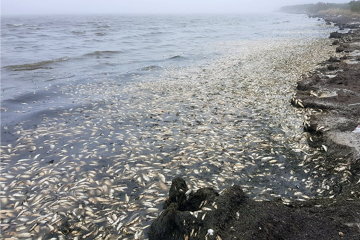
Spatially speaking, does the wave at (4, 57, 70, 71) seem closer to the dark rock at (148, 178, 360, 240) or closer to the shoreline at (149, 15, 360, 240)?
the shoreline at (149, 15, 360, 240)

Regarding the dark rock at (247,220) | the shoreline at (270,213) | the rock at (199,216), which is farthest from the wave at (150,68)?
the dark rock at (247,220)

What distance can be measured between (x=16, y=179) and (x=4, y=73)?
22738mm

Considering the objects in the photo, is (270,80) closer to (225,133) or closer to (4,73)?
(225,133)

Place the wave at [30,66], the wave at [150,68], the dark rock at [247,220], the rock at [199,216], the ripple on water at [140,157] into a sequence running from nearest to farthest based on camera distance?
the dark rock at [247,220], the rock at [199,216], the ripple on water at [140,157], the wave at [150,68], the wave at [30,66]

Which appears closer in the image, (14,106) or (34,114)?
(34,114)

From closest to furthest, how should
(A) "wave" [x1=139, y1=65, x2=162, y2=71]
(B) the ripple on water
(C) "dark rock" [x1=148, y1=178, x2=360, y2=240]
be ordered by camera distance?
(C) "dark rock" [x1=148, y1=178, x2=360, y2=240], (B) the ripple on water, (A) "wave" [x1=139, y1=65, x2=162, y2=71]

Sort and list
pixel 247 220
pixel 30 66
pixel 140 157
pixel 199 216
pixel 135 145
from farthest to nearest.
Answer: pixel 30 66
pixel 135 145
pixel 140 157
pixel 199 216
pixel 247 220

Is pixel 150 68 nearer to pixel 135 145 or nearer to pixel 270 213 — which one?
pixel 135 145

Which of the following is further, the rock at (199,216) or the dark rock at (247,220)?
the rock at (199,216)

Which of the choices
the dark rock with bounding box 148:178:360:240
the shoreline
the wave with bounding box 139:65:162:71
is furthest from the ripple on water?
the wave with bounding box 139:65:162:71

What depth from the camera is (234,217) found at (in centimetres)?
670

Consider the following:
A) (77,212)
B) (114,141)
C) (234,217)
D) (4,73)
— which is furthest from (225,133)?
(4,73)

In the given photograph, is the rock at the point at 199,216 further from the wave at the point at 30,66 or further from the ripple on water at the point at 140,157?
the wave at the point at 30,66

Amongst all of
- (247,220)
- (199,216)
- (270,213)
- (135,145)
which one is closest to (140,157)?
(135,145)
